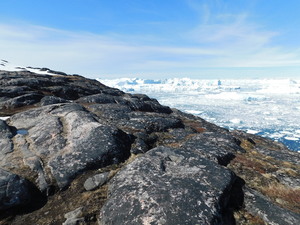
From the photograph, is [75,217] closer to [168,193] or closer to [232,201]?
[168,193]

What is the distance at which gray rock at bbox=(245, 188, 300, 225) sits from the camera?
1132cm

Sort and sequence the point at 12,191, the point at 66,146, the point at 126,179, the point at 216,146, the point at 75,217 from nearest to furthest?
the point at 75,217 → the point at 12,191 → the point at 126,179 → the point at 66,146 → the point at 216,146

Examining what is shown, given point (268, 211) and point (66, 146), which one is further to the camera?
point (66, 146)

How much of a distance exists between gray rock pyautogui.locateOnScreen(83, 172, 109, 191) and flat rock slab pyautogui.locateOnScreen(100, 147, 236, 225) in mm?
961

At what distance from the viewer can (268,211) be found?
11.9 meters

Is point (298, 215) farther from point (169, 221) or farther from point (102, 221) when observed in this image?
point (102, 221)

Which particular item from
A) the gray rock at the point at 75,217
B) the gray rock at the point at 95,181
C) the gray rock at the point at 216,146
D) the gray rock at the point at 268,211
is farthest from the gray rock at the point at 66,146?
the gray rock at the point at 268,211

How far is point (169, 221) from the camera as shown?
963cm

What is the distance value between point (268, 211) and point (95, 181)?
10.9 meters

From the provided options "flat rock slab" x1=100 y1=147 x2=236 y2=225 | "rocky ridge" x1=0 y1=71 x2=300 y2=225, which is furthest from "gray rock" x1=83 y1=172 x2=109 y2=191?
"flat rock slab" x1=100 y1=147 x2=236 y2=225

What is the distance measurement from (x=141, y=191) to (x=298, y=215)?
364 inches

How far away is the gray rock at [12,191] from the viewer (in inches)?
459

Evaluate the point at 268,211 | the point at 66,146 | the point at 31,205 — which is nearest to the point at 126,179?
the point at 31,205

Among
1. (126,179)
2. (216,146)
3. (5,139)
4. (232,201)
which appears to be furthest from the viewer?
(216,146)
